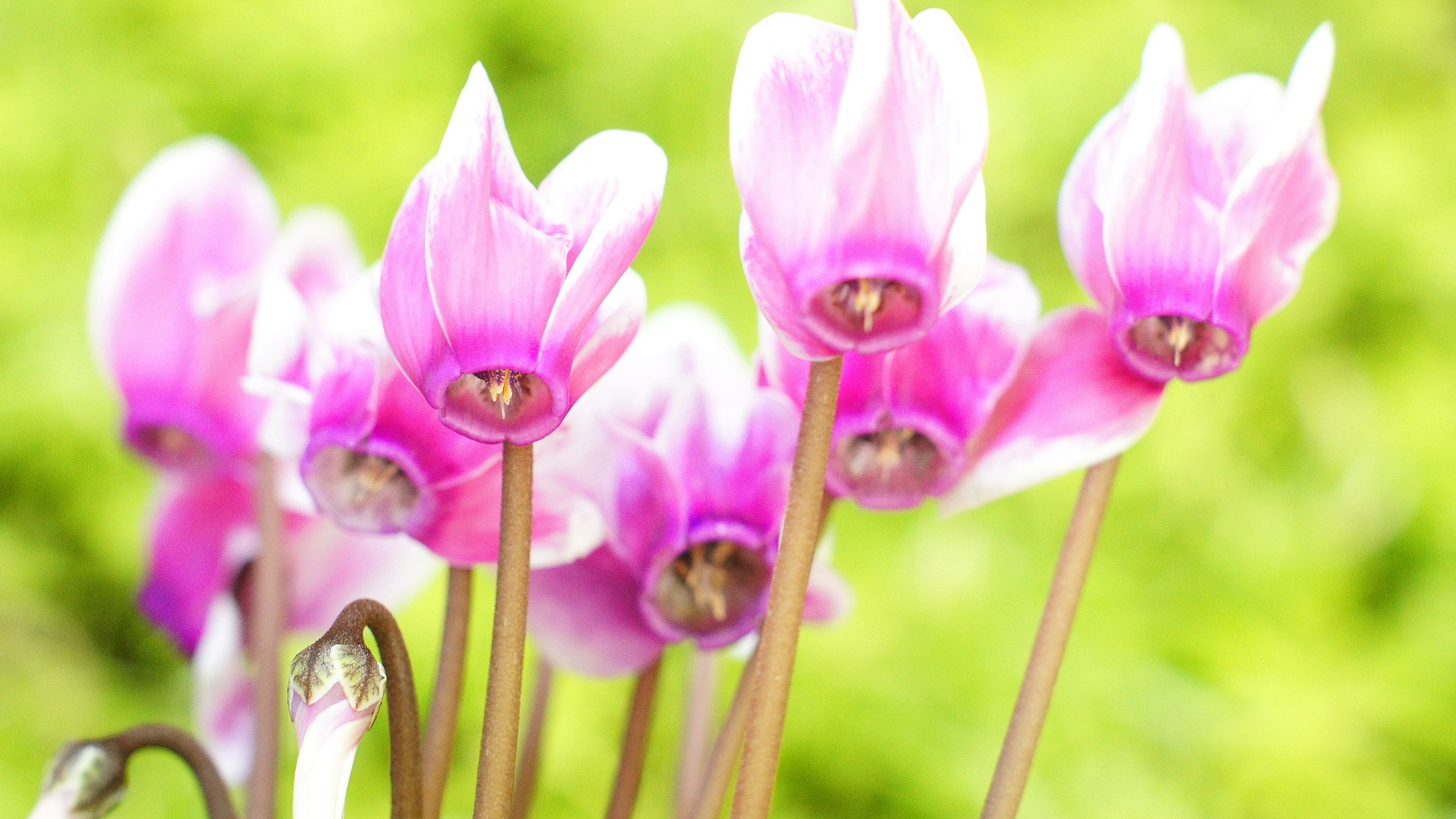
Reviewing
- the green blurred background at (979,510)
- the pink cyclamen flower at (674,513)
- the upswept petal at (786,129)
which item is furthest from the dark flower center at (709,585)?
the green blurred background at (979,510)

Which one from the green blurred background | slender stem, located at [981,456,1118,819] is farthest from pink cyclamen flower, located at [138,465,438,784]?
the green blurred background

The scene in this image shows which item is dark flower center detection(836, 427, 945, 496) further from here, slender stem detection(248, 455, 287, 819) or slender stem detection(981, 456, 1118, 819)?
slender stem detection(248, 455, 287, 819)

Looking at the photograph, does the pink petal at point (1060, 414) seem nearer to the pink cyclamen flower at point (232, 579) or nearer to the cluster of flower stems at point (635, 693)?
the cluster of flower stems at point (635, 693)

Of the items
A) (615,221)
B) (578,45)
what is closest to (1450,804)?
(615,221)

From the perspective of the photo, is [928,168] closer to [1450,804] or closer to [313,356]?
[313,356]

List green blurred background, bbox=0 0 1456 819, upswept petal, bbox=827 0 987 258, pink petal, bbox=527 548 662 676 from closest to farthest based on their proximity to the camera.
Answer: upswept petal, bbox=827 0 987 258 < pink petal, bbox=527 548 662 676 < green blurred background, bbox=0 0 1456 819

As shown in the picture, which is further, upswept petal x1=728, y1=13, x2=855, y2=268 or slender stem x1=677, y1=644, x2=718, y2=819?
slender stem x1=677, y1=644, x2=718, y2=819

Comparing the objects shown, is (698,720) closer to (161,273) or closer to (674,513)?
(674,513)
